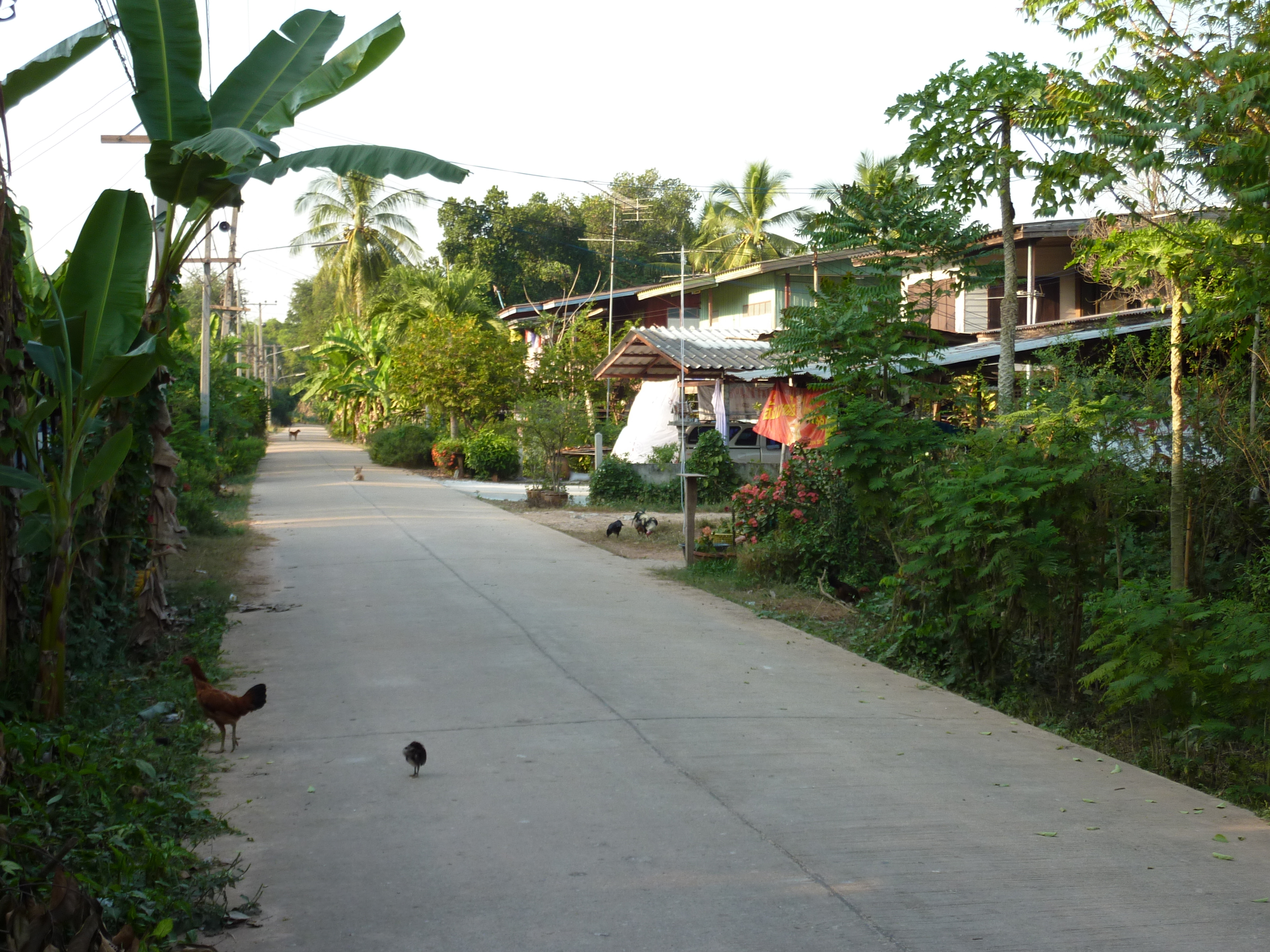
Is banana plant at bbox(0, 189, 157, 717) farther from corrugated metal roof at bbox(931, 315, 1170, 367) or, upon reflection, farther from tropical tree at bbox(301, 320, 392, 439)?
tropical tree at bbox(301, 320, 392, 439)

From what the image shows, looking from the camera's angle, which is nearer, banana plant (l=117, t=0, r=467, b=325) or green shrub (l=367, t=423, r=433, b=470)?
banana plant (l=117, t=0, r=467, b=325)

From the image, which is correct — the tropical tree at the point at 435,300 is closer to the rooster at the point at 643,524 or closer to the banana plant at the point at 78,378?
the rooster at the point at 643,524

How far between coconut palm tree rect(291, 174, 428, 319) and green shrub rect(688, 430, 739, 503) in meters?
30.8

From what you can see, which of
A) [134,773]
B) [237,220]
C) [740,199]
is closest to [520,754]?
[134,773]

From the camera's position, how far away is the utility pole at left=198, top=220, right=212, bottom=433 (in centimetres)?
2512

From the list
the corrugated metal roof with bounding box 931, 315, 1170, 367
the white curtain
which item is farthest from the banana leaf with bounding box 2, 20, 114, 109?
the white curtain

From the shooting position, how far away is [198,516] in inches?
645

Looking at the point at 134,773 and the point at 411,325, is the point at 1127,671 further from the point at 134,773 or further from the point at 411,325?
the point at 411,325

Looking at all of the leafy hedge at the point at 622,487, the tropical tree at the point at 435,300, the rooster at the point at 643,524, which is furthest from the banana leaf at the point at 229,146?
the tropical tree at the point at 435,300

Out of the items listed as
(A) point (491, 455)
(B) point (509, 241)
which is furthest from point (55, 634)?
(B) point (509, 241)

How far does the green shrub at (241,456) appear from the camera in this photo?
89.4ft

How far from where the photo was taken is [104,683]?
284 inches

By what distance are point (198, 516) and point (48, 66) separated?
10546 millimetres

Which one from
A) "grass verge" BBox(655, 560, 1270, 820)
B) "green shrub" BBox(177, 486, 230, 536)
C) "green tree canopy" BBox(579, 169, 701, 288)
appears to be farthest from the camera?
"green tree canopy" BBox(579, 169, 701, 288)
